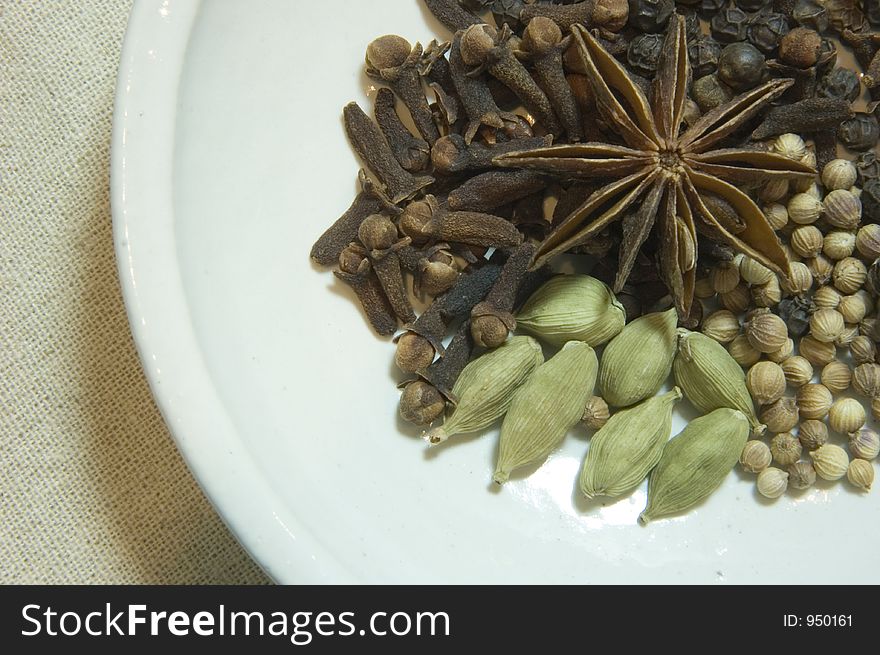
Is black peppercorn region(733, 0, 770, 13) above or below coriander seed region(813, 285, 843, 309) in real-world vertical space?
above

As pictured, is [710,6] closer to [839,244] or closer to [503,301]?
[839,244]

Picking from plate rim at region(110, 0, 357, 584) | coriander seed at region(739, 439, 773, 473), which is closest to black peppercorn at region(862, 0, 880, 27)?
coriander seed at region(739, 439, 773, 473)

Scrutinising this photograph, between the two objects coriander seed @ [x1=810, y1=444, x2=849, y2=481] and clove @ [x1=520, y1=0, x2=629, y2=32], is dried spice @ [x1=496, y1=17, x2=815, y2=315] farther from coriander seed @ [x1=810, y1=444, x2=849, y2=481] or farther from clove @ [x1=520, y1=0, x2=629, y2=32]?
coriander seed @ [x1=810, y1=444, x2=849, y2=481]

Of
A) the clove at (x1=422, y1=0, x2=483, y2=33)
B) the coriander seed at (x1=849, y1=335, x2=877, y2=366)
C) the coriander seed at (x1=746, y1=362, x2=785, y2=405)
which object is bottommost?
the coriander seed at (x1=849, y1=335, x2=877, y2=366)

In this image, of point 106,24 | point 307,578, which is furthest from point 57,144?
point 307,578

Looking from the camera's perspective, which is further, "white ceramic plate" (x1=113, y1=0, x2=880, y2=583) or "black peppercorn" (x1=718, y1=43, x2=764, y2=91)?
"black peppercorn" (x1=718, y1=43, x2=764, y2=91)

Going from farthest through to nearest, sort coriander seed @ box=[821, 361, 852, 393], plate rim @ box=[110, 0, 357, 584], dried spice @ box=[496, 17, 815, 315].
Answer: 1. coriander seed @ box=[821, 361, 852, 393]
2. dried spice @ box=[496, 17, 815, 315]
3. plate rim @ box=[110, 0, 357, 584]

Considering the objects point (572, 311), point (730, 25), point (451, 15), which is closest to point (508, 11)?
point (451, 15)
